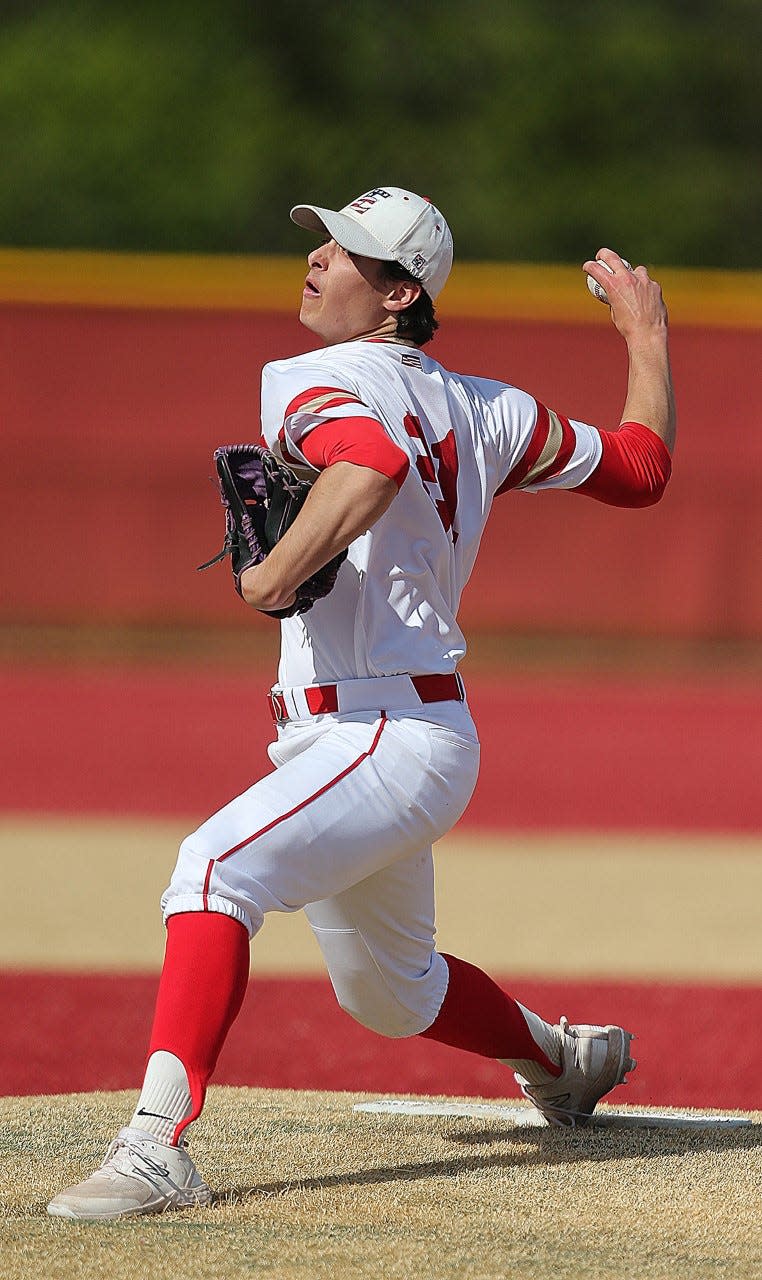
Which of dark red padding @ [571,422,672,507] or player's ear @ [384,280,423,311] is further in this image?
dark red padding @ [571,422,672,507]

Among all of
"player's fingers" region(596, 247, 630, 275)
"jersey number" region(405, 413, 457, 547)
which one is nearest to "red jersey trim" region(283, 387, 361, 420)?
"jersey number" region(405, 413, 457, 547)

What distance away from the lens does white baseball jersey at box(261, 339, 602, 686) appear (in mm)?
2943

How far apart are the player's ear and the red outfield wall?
12.0 m

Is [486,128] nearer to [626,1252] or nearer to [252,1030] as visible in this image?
[252,1030]

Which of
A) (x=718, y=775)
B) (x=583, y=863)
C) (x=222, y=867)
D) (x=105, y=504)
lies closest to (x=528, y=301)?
(x=105, y=504)

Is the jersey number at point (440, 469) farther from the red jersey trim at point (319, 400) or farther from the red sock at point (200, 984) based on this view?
the red sock at point (200, 984)

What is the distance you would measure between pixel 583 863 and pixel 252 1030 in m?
2.60

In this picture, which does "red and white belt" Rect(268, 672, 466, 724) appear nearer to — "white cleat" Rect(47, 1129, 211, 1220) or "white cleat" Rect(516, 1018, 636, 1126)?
"white cleat" Rect(47, 1129, 211, 1220)

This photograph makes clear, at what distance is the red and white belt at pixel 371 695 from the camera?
298 cm

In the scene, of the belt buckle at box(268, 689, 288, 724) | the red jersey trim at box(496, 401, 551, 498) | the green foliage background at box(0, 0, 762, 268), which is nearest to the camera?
the belt buckle at box(268, 689, 288, 724)

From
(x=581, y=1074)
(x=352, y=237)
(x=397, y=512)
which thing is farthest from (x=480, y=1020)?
(x=352, y=237)

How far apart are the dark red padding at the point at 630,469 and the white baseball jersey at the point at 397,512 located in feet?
0.73

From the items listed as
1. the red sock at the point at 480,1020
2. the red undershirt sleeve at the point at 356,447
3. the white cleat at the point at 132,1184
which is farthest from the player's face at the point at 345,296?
the white cleat at the point at 132,1184

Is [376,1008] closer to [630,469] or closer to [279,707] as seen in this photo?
[279,707]
